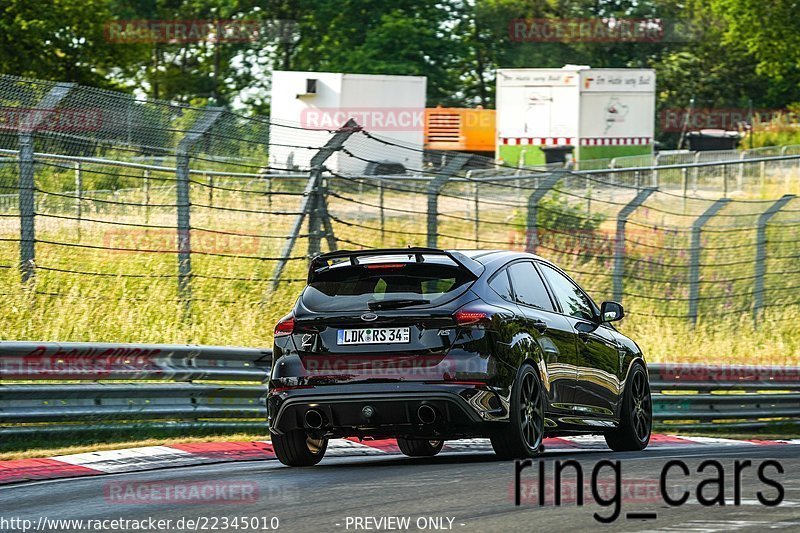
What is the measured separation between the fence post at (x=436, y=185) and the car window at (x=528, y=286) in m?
5.14

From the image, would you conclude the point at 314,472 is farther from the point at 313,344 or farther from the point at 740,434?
the point at 740,434

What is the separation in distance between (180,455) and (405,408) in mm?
2103

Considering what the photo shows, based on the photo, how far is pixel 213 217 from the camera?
16.7 meters

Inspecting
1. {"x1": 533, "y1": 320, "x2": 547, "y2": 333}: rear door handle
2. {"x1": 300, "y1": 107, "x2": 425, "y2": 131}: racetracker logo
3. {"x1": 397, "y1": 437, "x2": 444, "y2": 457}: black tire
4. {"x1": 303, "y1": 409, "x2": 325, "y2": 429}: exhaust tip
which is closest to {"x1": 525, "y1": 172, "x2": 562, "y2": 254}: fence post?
{"x1": 397, "y1": 437, "x2": 444, "y2": 457}: black tire

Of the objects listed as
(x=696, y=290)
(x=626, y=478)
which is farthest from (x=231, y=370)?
(x=696, y=290)

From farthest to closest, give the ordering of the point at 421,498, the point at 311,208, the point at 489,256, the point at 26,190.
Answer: the point at 311,208 < the point at 26,190 < the point at 489,256 < the point at 421,498

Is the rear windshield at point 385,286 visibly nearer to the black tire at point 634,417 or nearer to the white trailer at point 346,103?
the black tire at point 634,417

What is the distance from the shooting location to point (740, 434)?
51.5 ft

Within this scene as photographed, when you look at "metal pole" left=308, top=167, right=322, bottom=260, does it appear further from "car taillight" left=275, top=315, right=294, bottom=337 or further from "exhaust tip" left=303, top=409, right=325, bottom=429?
"exhaust tip" left=303, top=409, right=325, bottom=429

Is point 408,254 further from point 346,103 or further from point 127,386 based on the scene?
point 346,103

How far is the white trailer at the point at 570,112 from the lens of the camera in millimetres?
43562

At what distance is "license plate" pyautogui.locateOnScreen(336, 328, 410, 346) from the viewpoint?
959 cm

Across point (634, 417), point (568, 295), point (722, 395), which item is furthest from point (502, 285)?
point (722, 395)

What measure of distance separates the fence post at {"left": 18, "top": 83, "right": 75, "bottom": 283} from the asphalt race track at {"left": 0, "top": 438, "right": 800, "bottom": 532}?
4.63 meters
